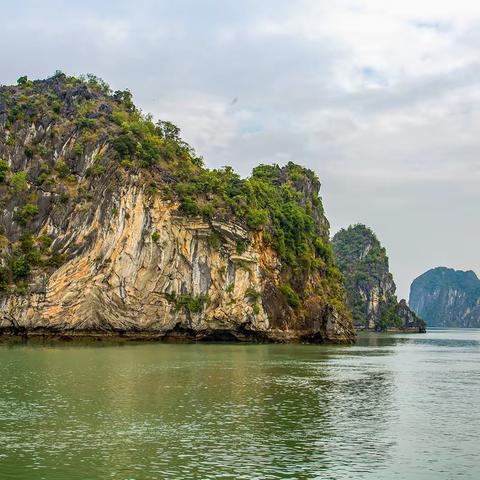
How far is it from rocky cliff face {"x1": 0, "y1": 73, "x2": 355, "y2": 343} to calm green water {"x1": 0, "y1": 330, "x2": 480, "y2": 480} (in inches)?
1283

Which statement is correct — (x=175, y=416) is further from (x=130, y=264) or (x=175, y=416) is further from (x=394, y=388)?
(x=130, y=264)

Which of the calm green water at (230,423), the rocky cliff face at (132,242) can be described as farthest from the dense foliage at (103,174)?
the calm green water at (230,423)

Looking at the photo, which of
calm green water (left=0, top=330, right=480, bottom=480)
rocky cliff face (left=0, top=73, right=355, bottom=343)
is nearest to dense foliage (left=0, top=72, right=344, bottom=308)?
rocky cliff face (left=0, top=73, right=355, bottom=343)

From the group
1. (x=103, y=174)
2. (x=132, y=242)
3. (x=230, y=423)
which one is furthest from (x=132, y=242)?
(x=230, y=423)

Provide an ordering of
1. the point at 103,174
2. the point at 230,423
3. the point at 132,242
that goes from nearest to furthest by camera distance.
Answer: the point at 230,423 < the point at 132,242 < the point at 103,174

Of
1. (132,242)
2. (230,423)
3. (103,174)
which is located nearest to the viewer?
(230,423)

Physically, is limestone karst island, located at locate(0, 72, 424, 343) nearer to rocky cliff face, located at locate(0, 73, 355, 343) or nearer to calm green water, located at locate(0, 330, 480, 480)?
rocky cliff face, located at locate(0, 73, 355, 343)

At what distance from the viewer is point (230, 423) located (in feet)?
88.7

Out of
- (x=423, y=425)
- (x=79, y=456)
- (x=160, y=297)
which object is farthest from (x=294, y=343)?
(x=79, y=456)

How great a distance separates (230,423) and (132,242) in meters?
60.1

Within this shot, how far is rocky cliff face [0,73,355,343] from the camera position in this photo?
267ft

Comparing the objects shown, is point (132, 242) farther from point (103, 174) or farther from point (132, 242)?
point (103, 174)

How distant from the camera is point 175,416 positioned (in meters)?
28.3

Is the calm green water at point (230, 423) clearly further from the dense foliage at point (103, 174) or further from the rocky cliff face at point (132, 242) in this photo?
the dense foliage at point (103, 174)
